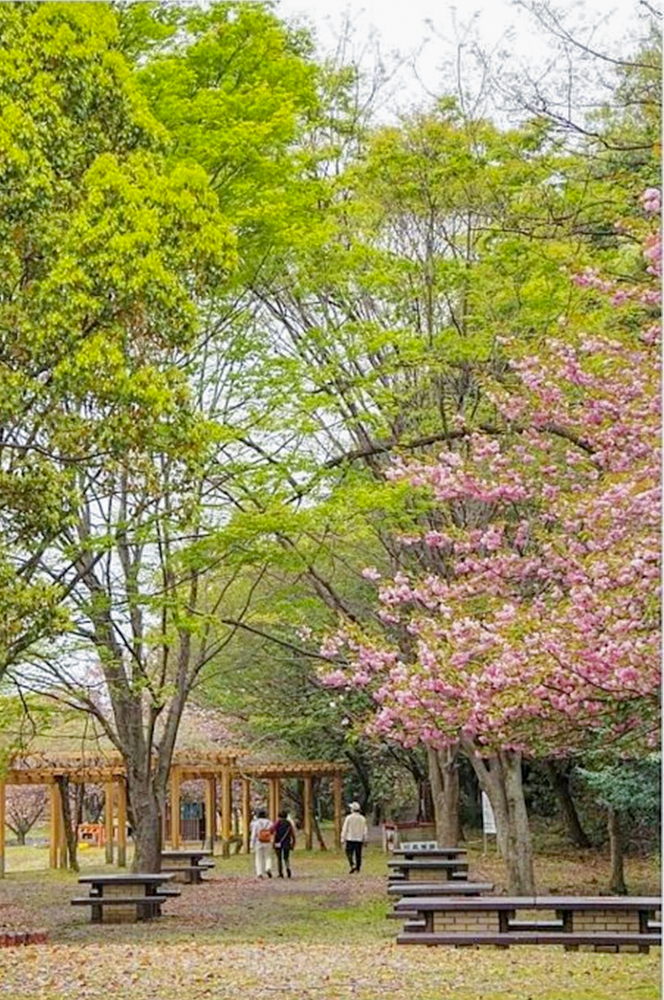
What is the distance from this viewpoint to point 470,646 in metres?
7.66

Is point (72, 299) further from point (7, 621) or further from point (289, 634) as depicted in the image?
point (289, 634)

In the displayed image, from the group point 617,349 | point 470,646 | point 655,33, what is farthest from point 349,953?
point 655,33

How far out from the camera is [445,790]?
593 inches

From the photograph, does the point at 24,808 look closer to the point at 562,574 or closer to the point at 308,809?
the point at 308,809

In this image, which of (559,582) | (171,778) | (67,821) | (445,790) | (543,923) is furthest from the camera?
(171,778)

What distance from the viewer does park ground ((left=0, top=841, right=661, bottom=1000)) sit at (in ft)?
20.7

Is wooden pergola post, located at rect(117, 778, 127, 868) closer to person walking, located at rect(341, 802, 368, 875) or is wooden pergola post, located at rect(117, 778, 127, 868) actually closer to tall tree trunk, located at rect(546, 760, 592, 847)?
person walking, located at rect(341, 802, 368, 875)

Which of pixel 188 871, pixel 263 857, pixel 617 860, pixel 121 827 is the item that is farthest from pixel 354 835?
pixel 121 827

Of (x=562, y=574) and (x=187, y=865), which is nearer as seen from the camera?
(x=562, y=574)

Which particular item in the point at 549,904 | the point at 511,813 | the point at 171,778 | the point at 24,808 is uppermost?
the point at 511,813

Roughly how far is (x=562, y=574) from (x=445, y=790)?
7703 millimetres

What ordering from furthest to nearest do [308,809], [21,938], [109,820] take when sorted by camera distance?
[308,809], [109,820], [21,938]

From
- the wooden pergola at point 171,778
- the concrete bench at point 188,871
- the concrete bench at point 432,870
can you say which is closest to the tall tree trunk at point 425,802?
the wooden pergola at point 171,778

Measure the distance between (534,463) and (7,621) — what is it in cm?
350
